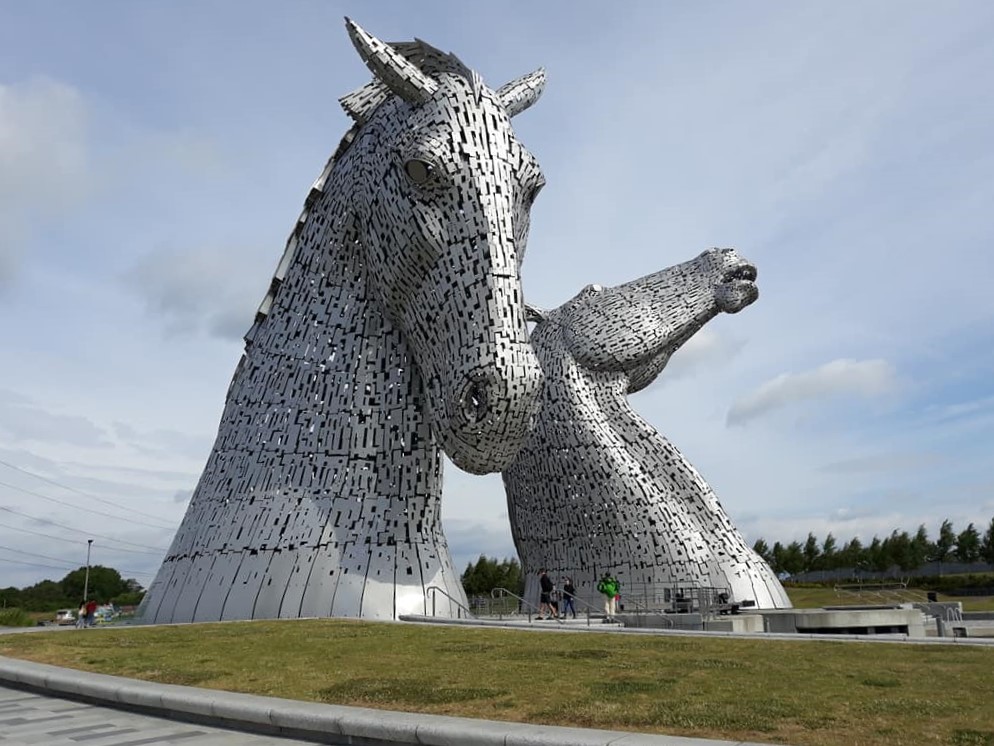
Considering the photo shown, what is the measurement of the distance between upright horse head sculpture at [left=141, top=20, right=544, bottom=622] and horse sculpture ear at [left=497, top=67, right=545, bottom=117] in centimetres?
3

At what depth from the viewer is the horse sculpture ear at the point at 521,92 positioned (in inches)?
502

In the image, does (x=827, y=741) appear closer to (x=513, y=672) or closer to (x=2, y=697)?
(x=513, y=672)

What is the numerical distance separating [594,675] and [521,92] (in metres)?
9.17

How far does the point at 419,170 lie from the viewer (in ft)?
34.5

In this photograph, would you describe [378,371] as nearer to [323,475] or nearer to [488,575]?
[323,475]

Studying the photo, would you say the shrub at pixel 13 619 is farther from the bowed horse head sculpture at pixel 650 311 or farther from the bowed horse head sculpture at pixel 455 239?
the bowed horse head sculpture at pixel 650 311

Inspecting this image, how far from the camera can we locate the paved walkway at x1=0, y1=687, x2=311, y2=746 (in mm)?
5027

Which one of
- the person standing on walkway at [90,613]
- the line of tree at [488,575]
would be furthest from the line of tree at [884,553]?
the person standing on walkway at [90,613]

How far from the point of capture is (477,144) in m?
10.7

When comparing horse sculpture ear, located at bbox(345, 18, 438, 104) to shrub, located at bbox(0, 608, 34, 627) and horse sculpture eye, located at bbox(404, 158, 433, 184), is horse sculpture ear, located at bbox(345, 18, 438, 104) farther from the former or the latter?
shrub, located at bbox(0, 608, 34, 627)

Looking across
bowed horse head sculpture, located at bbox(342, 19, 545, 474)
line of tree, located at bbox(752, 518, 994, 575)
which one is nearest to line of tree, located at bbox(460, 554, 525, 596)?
line of tree, located at bbox(752, 518, 994, 575)

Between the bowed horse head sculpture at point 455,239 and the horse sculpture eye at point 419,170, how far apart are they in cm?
1

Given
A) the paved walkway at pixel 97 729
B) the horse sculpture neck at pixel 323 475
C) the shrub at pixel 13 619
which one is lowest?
the paved walkway at pixel 97 729

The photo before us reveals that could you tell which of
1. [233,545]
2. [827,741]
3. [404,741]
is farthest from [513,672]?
[233,545]
